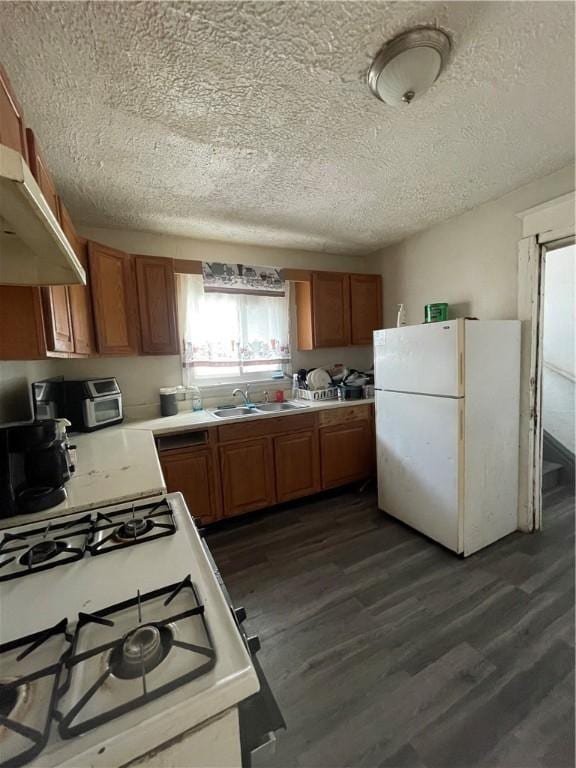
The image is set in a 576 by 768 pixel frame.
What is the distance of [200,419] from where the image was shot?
2375 millimetres

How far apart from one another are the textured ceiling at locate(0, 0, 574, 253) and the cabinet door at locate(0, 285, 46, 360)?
2.46 ft

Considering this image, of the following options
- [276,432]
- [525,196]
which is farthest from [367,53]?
[276,432]

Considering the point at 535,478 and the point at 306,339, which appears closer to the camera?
the point at 535,478

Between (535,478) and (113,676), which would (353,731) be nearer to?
(113,676)

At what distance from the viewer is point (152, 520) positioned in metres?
1.00

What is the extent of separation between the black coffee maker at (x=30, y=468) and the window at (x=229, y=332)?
5.44ft

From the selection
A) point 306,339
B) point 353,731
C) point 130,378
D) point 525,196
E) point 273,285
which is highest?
point 525,196

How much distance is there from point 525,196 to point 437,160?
806 mm

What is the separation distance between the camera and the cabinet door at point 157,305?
233 centimetres

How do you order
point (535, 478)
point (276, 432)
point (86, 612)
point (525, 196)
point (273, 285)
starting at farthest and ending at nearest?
1. point (273, 285)
2. point (276, 432)
3. point (535, 478)
4. point (525, 196)
5. point (86, 612)

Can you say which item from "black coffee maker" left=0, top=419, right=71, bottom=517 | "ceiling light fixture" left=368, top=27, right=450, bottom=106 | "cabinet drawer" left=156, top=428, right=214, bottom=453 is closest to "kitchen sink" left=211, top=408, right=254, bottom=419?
"cabinet drawer" left=156, top=428, right=214, bottom=453

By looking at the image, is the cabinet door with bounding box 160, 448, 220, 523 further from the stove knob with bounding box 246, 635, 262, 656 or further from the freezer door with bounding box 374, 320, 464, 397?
the stove knob with bounding box 246, 635, 262, 656

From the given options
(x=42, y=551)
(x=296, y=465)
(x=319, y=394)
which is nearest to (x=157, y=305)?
(x=319, y=394)

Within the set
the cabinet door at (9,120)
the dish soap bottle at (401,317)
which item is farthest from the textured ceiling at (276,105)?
the dish soap bottle at (401,317)
